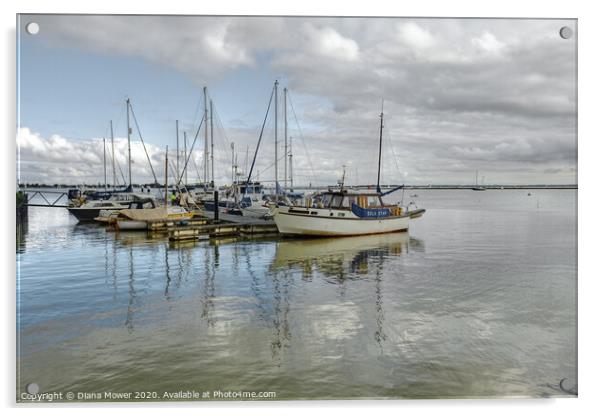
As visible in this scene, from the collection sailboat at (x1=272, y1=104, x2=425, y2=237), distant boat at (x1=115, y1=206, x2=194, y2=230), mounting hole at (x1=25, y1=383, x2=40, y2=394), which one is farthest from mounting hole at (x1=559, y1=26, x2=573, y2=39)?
distant boat at (x1=115, y1=206, x2=194, y2=230)

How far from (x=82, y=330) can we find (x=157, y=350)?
179 centimetres

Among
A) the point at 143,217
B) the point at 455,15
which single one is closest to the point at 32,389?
the point at 455,15

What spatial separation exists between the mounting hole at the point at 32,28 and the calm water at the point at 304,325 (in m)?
3.49

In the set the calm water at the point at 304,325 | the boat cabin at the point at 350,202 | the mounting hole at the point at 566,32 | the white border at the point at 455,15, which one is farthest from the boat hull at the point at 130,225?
the mounting hole at the point at 566,32

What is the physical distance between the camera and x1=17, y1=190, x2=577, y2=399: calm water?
510 cm

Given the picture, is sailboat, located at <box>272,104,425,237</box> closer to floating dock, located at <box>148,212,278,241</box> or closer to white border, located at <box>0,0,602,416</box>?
floating dock, located at <box>148,212,278,241</box>

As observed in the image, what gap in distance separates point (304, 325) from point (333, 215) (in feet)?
43.8

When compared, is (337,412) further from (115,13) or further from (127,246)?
(127,246)

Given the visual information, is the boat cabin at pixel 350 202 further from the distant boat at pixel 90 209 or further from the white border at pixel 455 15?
the distant boat at pixel 90 209

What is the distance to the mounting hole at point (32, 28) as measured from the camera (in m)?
5.33

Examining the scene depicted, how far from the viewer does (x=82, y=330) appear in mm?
6910

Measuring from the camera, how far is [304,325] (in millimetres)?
7086

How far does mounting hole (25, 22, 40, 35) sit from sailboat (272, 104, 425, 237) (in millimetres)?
15049
